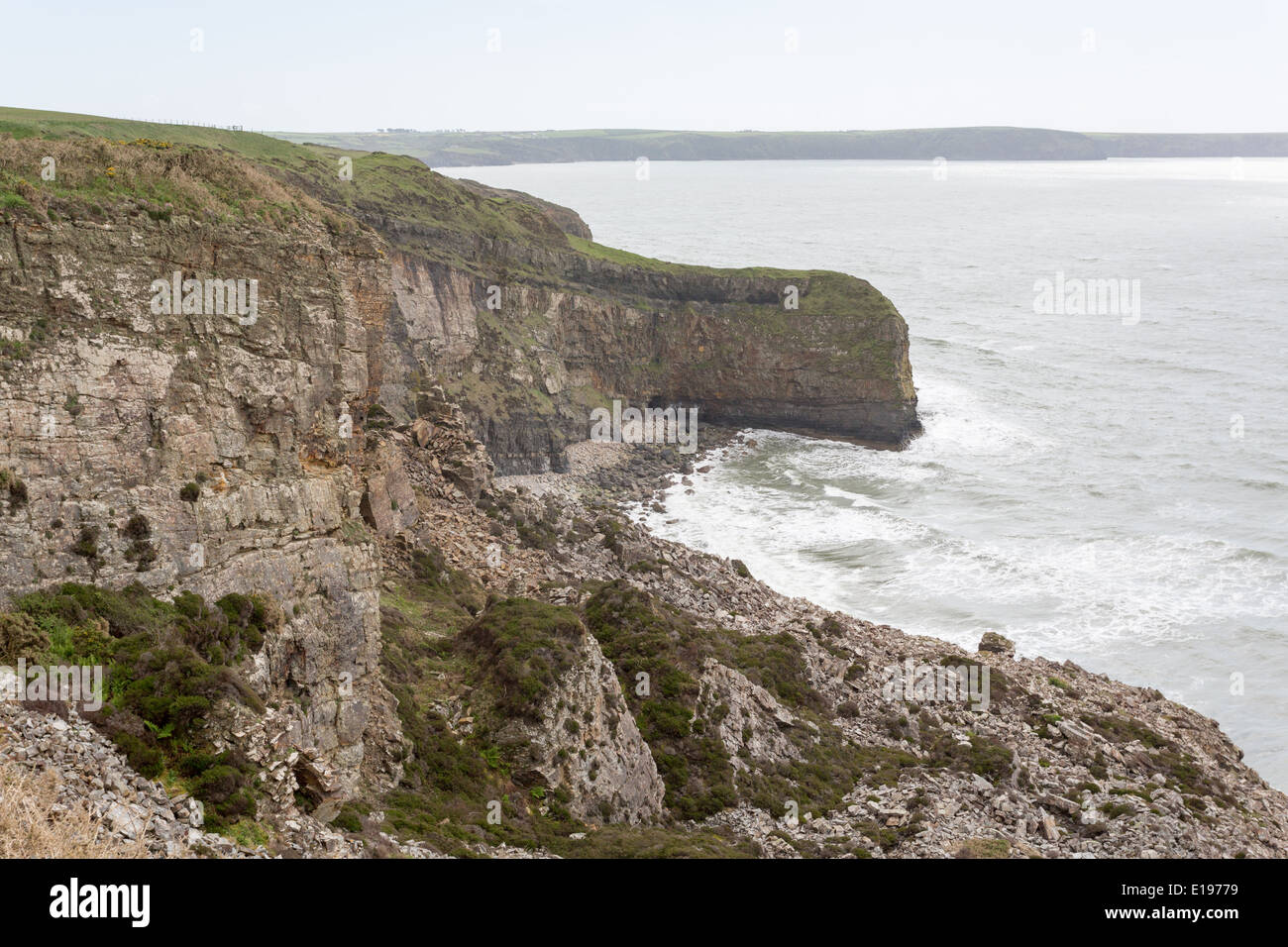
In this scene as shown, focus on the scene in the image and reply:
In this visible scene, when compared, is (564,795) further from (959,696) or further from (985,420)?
(985,420)

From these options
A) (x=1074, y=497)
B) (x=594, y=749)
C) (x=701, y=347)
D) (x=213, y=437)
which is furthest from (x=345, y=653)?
(x=701, y=347)

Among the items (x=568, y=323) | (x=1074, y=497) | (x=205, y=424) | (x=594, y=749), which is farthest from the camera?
(x=568, y=323)

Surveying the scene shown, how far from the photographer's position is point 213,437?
18250 millimetres

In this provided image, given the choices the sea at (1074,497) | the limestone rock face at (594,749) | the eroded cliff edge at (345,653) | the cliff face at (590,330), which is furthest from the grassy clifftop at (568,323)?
the limestone rock face at (594,749)

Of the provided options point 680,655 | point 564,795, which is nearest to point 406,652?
point 564,795

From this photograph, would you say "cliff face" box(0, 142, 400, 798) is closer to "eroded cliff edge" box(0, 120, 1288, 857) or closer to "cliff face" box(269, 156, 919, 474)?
"eroded cliff edge" box(0, 120, 1288, 857)

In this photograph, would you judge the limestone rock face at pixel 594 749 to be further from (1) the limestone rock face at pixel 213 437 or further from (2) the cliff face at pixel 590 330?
(2) the cliff face at pixel 590 330

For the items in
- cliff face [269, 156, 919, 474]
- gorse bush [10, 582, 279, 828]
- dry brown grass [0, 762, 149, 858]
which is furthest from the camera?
cliff face [269, 156, 919, 474]

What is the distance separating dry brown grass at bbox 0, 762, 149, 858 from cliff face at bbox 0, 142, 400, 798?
3644 millimetres

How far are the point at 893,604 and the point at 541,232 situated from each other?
137 ft

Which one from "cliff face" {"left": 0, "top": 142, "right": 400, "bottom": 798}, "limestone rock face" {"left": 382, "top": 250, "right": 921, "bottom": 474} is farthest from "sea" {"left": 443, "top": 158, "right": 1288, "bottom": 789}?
"cliff face" {"left": 0, "top": 142, "right": 400, "bottom": 798}

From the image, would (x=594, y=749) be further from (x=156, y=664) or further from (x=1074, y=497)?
(x=1074, y=497)

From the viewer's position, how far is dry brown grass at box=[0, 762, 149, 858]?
985 centimetres

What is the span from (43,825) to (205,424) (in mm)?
9586
